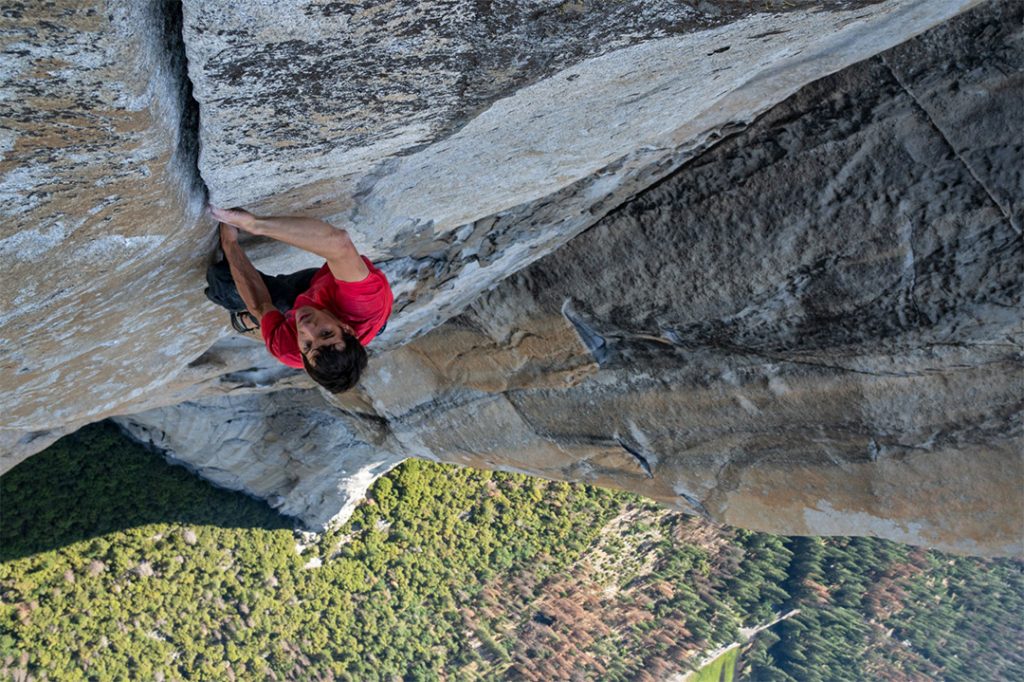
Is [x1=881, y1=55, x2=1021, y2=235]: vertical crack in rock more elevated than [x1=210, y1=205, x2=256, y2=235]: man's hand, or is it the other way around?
[x1=210, y1=205, x2=256, y2=235]: man's hand

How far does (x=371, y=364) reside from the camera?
6.31 meters

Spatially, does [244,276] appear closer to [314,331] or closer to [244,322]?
[314,331]

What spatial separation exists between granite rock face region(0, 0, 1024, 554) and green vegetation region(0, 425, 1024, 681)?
9.37ft

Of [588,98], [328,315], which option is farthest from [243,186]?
[588,98]

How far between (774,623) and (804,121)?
17246mm

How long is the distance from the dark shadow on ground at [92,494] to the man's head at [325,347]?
213 inches

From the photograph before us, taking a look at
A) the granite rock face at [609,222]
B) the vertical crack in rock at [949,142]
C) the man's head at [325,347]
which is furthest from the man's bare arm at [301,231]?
the vertical crack in rock at [949,142]

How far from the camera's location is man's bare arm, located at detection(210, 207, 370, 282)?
2.75 m

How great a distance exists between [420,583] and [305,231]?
29.6 feet

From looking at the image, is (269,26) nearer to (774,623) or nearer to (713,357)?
(713,357)

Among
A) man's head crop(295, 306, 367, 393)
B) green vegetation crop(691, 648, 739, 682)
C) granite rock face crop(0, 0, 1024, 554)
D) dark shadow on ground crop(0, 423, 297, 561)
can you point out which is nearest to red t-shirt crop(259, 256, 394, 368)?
man's head crop(295, 306, 367, 393)

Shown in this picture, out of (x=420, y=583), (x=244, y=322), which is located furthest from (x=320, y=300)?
(x=420, y=583)

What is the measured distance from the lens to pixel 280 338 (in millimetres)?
3176

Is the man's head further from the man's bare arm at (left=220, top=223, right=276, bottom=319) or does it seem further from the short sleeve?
the man's bare arm at (left=220, top=223, right=276, bottom=319)
